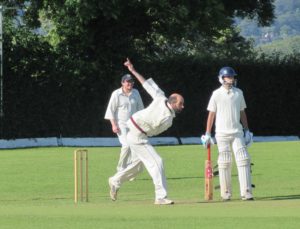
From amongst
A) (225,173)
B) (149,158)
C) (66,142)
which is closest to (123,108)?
(225,173)

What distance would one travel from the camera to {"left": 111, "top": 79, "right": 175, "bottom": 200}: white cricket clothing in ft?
47.9

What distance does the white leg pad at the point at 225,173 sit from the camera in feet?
51.6

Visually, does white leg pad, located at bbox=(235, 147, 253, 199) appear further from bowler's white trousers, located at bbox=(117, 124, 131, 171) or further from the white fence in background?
the white fence in background

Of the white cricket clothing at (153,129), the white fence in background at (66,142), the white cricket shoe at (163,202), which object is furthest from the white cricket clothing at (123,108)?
the white fence in background at (66,142)

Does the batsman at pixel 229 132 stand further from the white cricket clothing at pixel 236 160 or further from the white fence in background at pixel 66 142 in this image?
the white fence in background at pixel 66 142

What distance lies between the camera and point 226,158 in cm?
1574

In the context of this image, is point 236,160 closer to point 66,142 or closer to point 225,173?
point 225,173

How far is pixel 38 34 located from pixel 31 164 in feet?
47.2

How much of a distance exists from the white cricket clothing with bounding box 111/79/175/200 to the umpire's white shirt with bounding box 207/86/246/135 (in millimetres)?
1204

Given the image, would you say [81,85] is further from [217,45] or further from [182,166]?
[217,45]

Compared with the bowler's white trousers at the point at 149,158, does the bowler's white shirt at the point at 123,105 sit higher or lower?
higher

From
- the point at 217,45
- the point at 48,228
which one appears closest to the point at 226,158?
the point at 48,228

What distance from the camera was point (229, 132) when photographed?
615 inches

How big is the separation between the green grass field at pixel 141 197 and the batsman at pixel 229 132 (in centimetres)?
32
